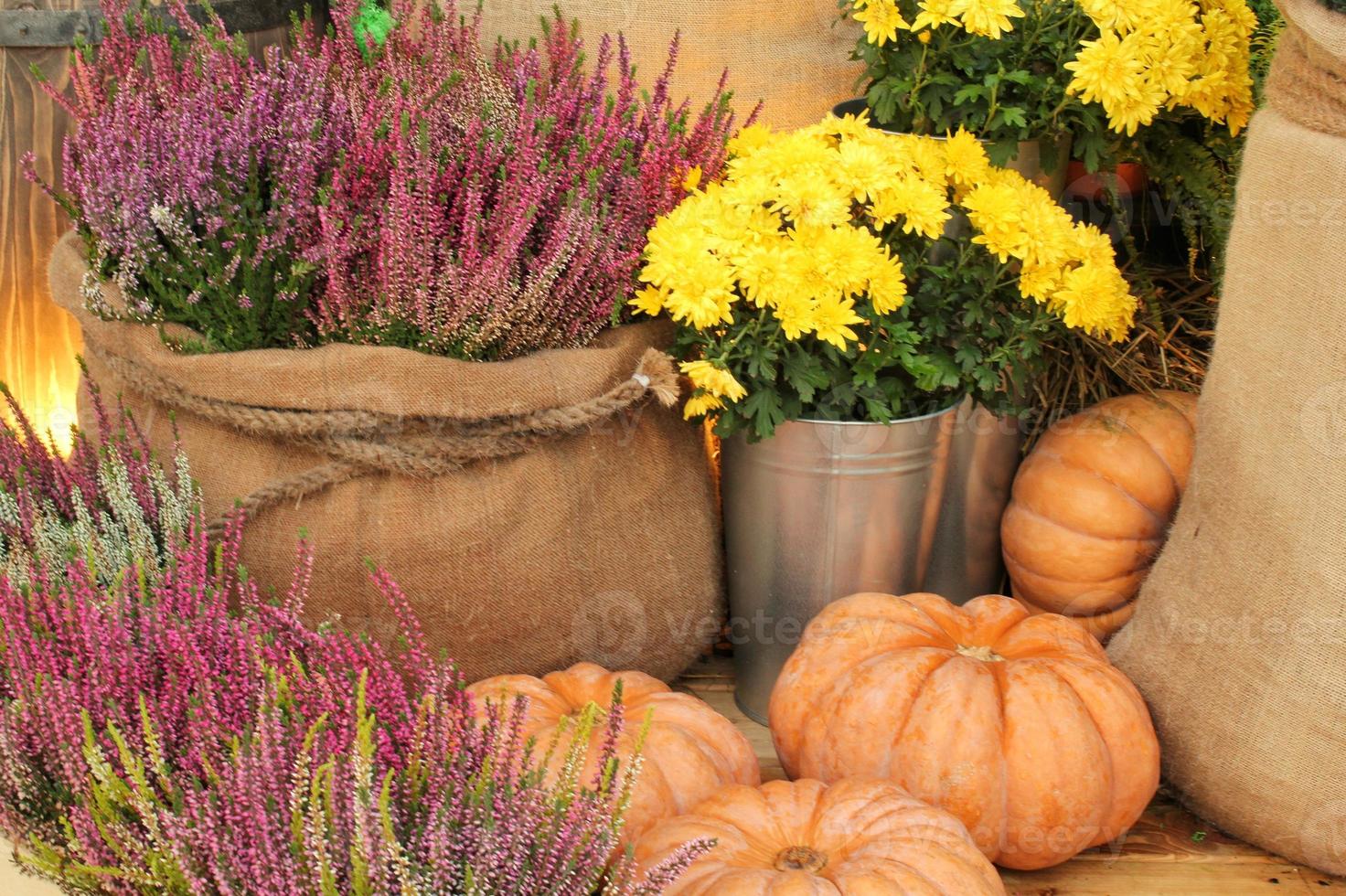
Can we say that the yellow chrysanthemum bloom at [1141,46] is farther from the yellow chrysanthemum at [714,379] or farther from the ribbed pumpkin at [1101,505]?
the yellow chrysanthemum at [714,379]

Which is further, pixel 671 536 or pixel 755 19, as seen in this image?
pixel 755 19

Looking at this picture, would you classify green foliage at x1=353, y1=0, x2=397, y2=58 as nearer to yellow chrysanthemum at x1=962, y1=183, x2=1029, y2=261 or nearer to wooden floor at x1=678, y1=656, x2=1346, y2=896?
yellow chrysanthemum at x1=962, y1=183, x2=1029, y2=261

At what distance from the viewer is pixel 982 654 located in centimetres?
188

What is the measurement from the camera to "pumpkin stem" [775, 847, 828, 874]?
1.47m

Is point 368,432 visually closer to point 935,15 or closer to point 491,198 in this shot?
point 491,198

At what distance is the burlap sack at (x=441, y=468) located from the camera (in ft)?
5.89

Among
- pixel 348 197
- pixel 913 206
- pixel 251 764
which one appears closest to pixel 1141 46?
pixel 913 206

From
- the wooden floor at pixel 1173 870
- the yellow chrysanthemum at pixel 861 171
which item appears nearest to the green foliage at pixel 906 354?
the yellow chrysanthemum at pixel 861 171

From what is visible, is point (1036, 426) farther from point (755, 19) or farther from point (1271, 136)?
point (755, 19)

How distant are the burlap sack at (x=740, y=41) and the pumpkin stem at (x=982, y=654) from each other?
42.3 inches

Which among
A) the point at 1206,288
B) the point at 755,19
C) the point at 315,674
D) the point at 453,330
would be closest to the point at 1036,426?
the point at 1206,288

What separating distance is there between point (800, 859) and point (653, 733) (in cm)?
32

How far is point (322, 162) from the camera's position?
1903mm

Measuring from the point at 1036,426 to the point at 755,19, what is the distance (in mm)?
895
